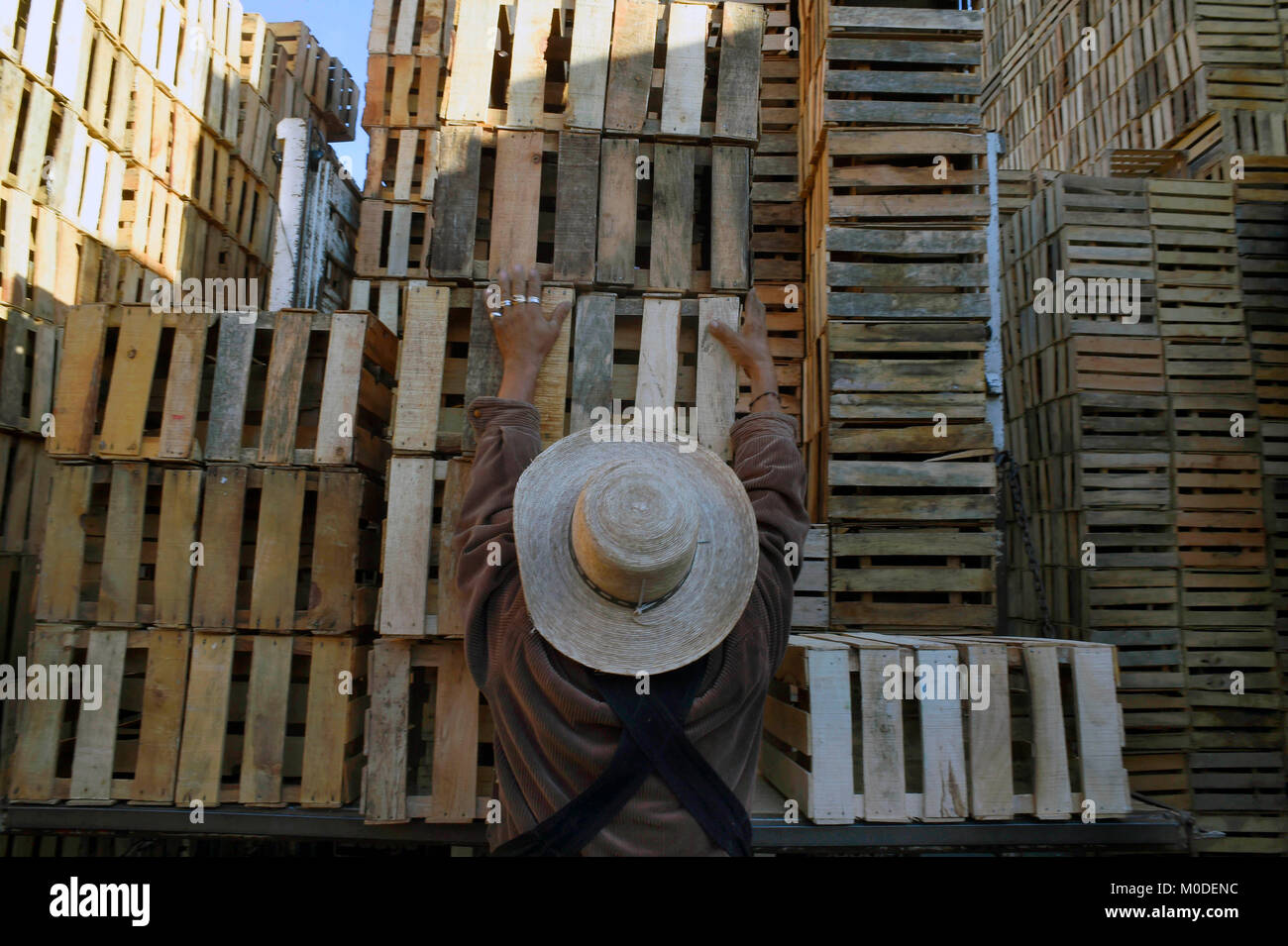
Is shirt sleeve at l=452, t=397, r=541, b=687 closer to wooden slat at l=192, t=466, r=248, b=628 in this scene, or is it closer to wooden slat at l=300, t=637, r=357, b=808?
wooden slat at l=300, t=637, r=357, b=808

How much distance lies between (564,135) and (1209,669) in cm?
691

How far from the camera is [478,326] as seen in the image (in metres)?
3.70

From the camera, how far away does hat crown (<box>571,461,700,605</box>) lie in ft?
7.66

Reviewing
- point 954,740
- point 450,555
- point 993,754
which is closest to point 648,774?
point 450,555

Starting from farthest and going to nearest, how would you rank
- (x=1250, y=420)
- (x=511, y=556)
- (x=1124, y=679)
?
(x=1250, y=420), (x=1124, y=679), (x=511, y=556)

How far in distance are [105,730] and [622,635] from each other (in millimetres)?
2777

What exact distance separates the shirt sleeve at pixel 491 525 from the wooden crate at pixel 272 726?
1265 mm

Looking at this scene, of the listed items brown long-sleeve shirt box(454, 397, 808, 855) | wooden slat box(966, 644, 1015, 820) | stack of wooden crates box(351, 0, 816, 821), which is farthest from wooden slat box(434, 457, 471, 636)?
wooden slat box(966, 644, 1015, 820)

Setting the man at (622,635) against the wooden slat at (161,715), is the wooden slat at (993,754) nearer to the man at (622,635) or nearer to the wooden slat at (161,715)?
the man at (622,635)

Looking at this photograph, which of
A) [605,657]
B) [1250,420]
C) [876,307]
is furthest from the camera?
[1250,420]

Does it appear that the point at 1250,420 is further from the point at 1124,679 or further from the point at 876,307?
the point at 876,307

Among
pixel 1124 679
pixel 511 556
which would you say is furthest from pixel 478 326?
pixel 1124 679

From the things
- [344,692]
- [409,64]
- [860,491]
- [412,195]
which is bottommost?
[344,692]

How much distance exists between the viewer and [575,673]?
8.30 ft
